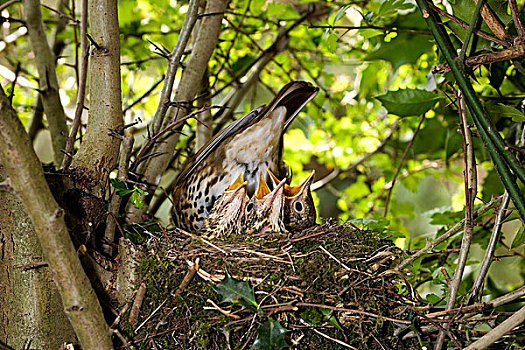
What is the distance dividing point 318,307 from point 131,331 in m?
0.37

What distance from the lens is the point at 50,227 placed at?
828 millimetres

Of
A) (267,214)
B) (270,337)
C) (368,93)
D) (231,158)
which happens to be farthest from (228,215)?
(368,93)

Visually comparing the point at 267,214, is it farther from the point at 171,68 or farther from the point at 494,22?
the point at 494,22

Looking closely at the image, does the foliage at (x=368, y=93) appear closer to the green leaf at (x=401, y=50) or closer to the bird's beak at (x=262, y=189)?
the green leaf at (x=401, y=50)

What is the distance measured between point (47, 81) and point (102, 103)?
766mm

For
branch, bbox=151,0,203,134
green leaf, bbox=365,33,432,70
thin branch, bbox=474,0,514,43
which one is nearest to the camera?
thin branch, bbox=474,0,514,43

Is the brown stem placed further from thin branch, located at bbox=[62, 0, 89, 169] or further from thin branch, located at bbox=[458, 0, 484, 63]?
thin branch, located at bbox=[62, 0, 89, 169]

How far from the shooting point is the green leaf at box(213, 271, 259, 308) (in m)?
1.02

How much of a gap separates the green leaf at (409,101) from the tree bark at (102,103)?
0.69m

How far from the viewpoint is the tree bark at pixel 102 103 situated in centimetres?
122

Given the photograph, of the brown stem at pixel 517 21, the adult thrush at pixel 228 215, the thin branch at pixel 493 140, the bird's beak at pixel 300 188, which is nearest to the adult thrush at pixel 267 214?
the adult thrush at pixel 228 215

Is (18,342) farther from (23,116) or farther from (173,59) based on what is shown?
(23,116)

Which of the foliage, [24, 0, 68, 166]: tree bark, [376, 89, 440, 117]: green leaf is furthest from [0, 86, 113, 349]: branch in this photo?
[24, 0, 68, 166]: tree bark

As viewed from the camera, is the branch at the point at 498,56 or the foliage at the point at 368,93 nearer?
the branch at the point at 498,56
